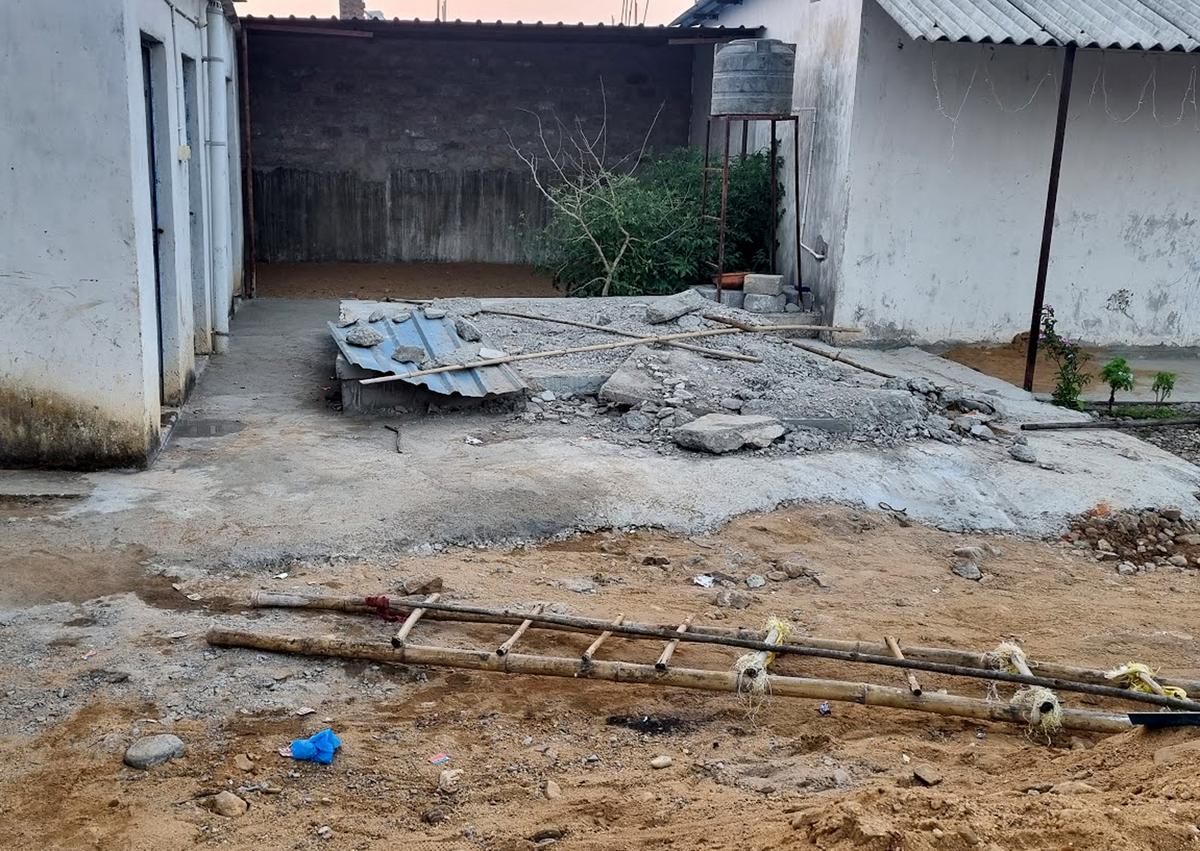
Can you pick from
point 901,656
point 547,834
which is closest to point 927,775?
point 901,656

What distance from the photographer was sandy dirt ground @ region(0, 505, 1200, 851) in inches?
134

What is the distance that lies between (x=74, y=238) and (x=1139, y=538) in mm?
6608

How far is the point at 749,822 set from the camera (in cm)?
340

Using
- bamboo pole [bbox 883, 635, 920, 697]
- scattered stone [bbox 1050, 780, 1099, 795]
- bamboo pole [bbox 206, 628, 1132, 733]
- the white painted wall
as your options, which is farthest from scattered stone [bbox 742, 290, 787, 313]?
scattered stone [bbox 1050, 780, 1099, 795]

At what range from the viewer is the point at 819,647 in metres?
4.80

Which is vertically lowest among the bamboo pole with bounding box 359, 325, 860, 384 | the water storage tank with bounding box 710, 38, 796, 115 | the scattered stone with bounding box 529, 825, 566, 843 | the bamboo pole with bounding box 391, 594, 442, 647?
the scattered stone with bounding box 529, 825, 566, 843

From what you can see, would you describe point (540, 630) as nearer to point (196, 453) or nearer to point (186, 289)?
point (196, 453)

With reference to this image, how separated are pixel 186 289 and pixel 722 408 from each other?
4152 mm

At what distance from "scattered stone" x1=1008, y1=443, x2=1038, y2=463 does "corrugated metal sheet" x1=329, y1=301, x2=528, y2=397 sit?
11.5ft

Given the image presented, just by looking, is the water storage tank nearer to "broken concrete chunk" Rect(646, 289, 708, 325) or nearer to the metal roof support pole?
"broken concrete chunk" Rect(646, 289, 708, 325)

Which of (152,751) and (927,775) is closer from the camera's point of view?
(927,775)

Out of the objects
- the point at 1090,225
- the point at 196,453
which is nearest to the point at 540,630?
the point at 196,453

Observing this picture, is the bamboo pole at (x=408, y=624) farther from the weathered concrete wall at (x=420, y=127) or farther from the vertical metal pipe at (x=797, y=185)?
the weathered concrete wall at (x=420, y=127)

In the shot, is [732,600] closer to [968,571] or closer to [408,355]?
[968,571]
